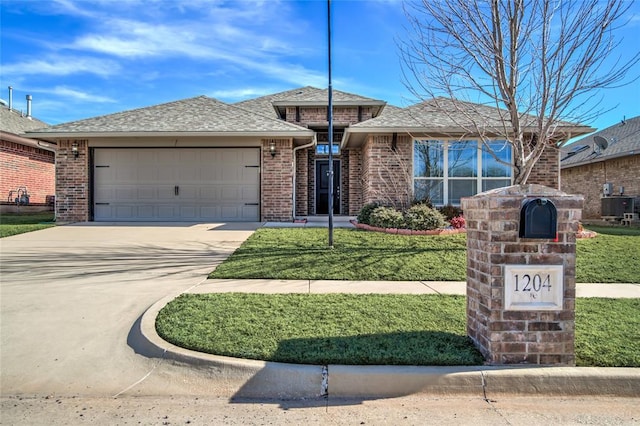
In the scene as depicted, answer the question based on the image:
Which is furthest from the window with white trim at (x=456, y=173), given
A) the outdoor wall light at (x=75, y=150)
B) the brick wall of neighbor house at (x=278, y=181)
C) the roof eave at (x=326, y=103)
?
the outdoor wall light at (x=75, y=150)

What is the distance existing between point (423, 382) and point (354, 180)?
1406cm

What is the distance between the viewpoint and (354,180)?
55.9ft

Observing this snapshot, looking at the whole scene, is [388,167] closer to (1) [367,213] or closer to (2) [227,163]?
(1) [367,213]

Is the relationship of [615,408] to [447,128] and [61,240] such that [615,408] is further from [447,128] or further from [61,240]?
[61,240]

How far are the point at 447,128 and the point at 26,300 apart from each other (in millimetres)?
10529

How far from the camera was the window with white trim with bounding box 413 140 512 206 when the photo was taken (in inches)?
511

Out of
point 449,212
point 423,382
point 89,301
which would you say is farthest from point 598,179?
point 89,301

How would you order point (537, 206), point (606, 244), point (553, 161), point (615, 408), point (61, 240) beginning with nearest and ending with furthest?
1. point (615, 408)
2. point (537, 206)
3. point (606, 244)
4. point (61, 240)
5. point (553, 161)

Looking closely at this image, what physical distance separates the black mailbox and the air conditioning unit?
1662 centimetres

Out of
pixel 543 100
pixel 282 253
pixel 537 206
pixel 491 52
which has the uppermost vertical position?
pixel 491 52

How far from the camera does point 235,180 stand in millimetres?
14125

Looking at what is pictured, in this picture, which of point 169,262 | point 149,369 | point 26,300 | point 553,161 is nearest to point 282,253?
point 169,262

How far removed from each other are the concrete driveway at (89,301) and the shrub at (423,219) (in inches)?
168

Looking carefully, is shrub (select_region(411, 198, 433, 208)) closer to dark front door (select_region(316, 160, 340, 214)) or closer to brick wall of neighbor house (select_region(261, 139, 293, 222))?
brick wall of neighbor house (select_region(261, 139, 293, 222))
